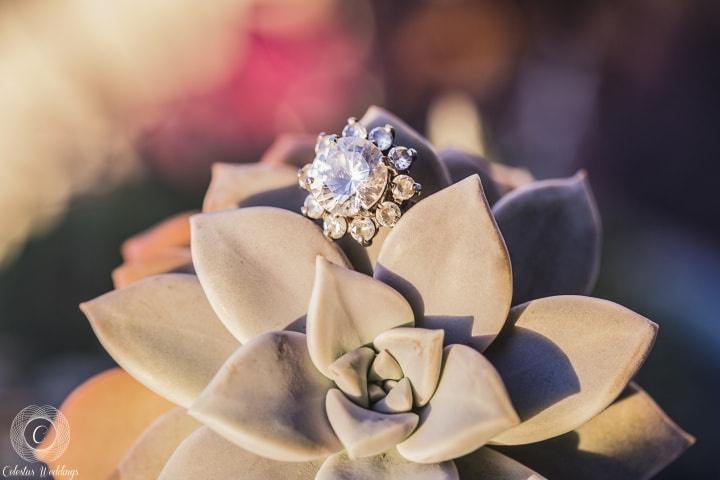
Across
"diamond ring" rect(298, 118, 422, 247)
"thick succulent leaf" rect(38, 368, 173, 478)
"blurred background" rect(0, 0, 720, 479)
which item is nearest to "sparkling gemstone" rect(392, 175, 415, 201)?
"diamond ring" rect(298, 118, 422, 247)

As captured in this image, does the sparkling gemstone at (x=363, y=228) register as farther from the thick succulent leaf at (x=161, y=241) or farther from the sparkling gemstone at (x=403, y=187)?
the thick succulent leaf at (x=161, y=241)

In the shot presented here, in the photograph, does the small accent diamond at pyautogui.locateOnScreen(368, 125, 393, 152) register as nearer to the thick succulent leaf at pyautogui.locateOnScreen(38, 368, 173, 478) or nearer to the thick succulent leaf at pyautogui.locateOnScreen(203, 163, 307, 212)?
the thick succulent leaf at pyautogui.locateOnScreen(203, 163, 307, 212)

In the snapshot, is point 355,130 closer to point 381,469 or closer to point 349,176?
point 349,176

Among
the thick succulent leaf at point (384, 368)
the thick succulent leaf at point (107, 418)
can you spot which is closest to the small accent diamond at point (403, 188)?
the thick succulent leaf at point (384, 368)

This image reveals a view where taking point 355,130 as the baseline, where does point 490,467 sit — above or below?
below

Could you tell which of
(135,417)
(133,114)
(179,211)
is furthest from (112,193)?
(135,417)

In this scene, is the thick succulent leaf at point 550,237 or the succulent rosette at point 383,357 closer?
the succulent rosette at point 383,357

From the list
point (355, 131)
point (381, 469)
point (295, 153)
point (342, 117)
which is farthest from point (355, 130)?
point (342, 117)
